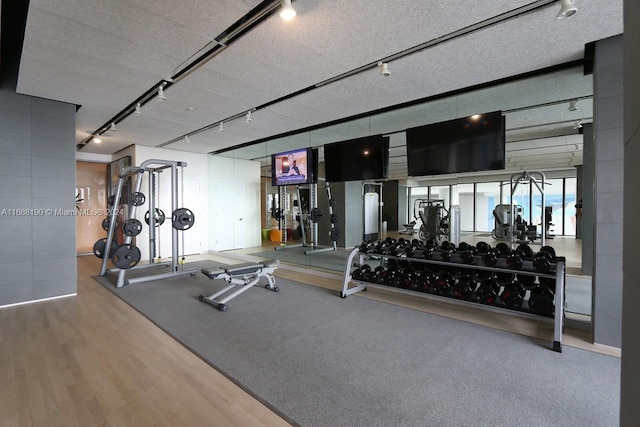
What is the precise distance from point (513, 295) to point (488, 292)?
8.9 inches

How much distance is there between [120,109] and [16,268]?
8.40ft

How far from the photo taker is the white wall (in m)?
8.12

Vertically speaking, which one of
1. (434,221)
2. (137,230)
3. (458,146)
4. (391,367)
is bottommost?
(391,367)

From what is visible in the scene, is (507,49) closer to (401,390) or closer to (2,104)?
(401,390)

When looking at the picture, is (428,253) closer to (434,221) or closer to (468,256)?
(468,256)

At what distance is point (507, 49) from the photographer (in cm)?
281

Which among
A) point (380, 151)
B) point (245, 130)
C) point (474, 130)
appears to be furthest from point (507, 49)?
point (245, 130)

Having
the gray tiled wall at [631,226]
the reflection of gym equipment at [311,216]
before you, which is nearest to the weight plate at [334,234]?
the reflection of gym equipment at [311,216]

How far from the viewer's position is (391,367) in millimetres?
2363

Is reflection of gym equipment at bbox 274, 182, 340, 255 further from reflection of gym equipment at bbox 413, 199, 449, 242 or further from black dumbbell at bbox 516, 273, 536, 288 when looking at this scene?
black dumbbell at bbox 516, 273, 536, 288

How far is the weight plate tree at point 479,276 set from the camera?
9.59ft

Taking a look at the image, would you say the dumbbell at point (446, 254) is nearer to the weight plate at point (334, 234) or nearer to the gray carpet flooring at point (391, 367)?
the gray carpet flooring at point (391, 367)

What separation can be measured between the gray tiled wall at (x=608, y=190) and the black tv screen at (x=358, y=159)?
2408mm

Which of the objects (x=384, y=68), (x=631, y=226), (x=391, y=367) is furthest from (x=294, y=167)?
(x=631, y=226)
